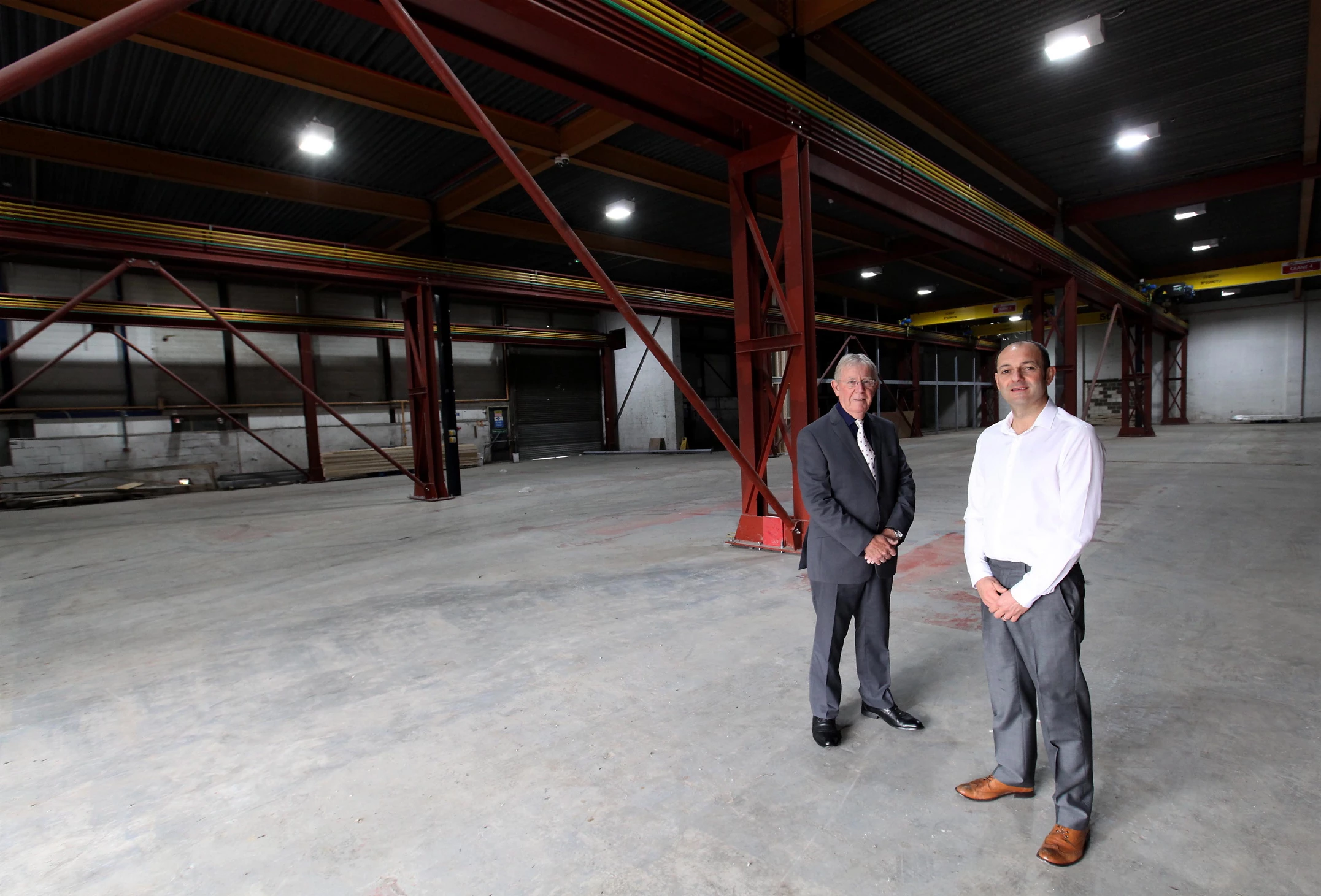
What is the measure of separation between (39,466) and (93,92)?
1121 cm

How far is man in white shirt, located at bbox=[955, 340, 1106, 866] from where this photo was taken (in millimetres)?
1920

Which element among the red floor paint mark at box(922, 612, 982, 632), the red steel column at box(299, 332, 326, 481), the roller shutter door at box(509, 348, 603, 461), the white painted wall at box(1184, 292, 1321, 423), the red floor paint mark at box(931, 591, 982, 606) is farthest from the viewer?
the white painted wall at box(1184, 292, 1321, 423)

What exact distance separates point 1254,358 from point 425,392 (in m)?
33.0

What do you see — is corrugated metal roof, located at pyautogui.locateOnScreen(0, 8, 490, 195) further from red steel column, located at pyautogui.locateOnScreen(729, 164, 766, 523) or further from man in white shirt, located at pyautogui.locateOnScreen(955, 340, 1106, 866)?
man in white shirt, located at pyautogui.locateOnScreen(955, 340, 1106, 866)

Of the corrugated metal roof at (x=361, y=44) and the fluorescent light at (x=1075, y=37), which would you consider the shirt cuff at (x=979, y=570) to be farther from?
the fluorescent light at (x=1075, y=37)

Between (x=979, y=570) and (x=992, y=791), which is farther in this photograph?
(x=992, y=791)

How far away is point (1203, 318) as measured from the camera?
27.2m

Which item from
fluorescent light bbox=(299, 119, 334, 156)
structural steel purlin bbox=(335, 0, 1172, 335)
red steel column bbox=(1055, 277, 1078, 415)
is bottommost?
red steel column bbox=(1055, 277, 1078, 415)

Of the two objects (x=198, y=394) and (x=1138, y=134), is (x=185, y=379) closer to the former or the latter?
(x=198, y=394)

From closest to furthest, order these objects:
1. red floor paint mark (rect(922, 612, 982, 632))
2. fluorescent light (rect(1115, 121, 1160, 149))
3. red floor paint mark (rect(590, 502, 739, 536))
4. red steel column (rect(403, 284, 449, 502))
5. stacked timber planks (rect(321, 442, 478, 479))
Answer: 1. red floor paint mark (rect(922, 612, 982, 632))
2. red floor paint mark (rect(590, 502, 739, 536))
3. fluorescent light (rect(1115, 121, 1160, 149))
4. red steel column (rect(403, 284, 449, 502))
5. stacked timber planks (rect(321, 442, 478, 479))

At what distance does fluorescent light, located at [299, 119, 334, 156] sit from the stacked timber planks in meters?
9.17

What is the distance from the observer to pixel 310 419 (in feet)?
54.0

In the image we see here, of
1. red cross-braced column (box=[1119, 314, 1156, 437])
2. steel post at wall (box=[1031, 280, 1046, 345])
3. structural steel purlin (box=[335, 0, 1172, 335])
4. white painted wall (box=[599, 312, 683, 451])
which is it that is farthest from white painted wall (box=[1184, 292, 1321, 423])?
structural steel purlin (box=[335, 0, 1172, 335])

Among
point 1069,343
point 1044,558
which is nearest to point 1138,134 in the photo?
point 1069,343
